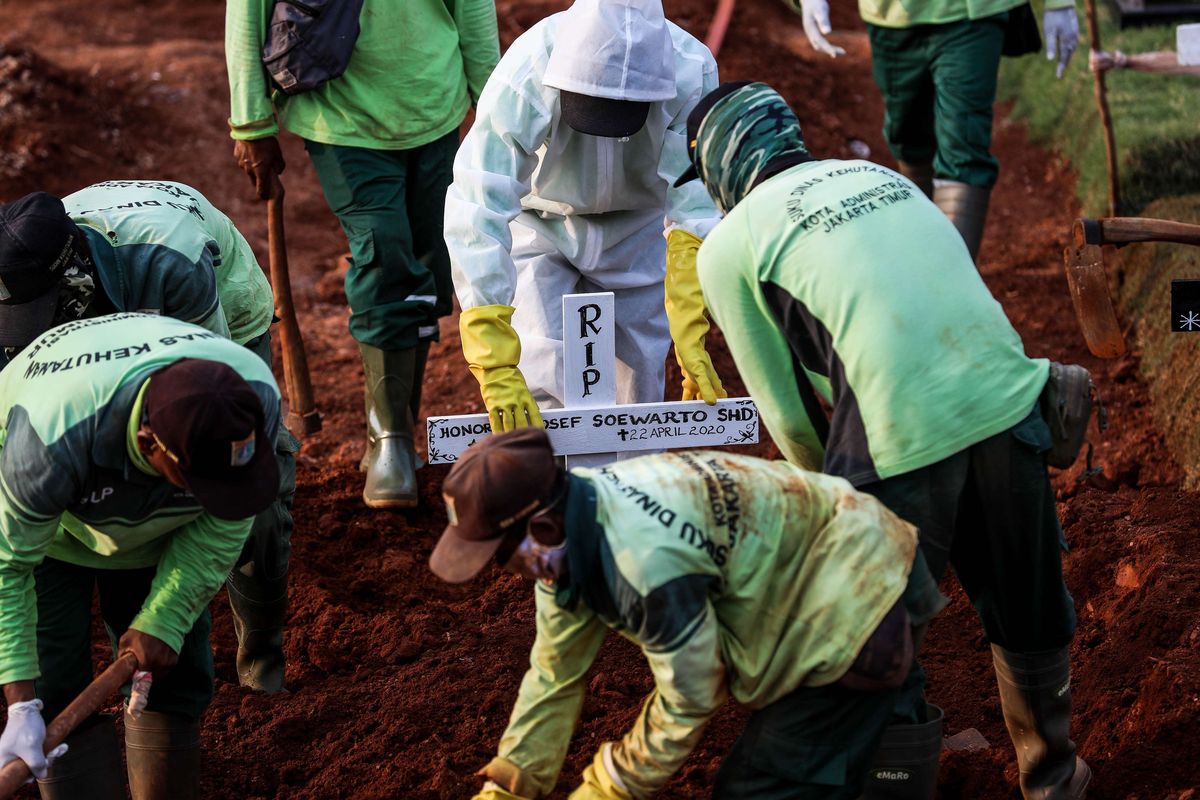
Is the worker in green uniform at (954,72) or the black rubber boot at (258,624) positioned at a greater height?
the worker in green uniform at (954,72)

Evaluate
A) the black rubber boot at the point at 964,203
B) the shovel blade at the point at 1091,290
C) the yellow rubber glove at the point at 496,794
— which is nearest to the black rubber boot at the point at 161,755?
the yellow rubber glove at the point at 496,794

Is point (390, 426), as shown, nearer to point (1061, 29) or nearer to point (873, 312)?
point (873, 312)

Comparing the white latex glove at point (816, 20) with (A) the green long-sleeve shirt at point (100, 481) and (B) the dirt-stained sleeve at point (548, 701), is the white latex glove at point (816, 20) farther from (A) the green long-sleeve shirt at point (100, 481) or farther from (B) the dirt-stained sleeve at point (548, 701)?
(B) the dirt-stained sleeve at point (548, 701)

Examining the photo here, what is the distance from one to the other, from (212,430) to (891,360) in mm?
1327

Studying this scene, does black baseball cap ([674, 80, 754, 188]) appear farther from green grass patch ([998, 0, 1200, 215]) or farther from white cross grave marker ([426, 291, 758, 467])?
green grass patch ([998, 0, 1200, 215])

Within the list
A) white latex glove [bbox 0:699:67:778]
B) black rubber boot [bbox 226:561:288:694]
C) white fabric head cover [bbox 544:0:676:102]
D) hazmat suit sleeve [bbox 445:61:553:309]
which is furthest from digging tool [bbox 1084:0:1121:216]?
white latex glove [bbox 0:699:67:778]

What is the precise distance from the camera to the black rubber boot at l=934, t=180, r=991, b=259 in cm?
595

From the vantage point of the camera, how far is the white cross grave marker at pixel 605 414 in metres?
4.37

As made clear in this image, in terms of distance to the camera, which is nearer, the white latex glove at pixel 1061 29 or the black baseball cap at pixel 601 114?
the black baseball cap at pixel 601 114

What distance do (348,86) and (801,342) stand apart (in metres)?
2.47

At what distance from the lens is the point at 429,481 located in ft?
18.6

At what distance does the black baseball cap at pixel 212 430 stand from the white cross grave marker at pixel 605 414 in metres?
1.20

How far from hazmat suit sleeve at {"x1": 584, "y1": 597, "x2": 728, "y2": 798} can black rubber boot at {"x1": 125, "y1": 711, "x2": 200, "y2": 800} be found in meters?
1.20

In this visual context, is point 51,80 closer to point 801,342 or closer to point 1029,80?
point 1029,80
